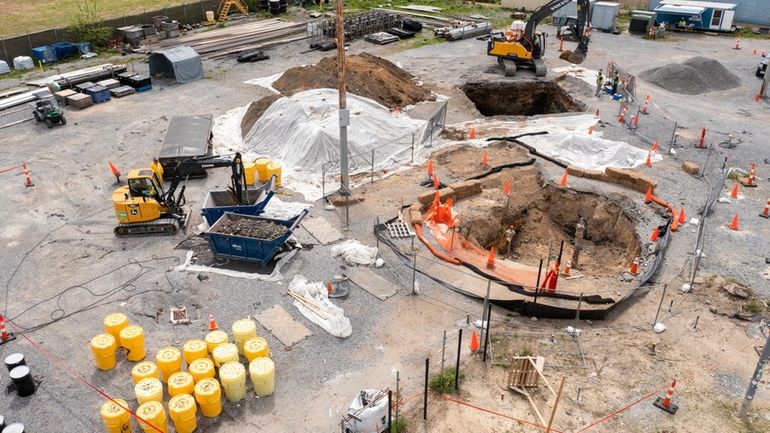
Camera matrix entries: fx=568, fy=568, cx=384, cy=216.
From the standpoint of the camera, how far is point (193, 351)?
538 inches

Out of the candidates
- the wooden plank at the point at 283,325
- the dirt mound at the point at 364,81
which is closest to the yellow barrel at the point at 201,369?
the wooden plank at the point at 283,325

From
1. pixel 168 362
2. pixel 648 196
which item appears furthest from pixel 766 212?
pixel 168 362

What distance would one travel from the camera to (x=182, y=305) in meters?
16.2

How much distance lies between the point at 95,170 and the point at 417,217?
1422 centimetres

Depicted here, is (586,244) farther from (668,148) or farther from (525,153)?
(668,148)

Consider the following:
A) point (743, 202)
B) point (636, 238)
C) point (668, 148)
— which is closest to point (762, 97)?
point (668, 148)

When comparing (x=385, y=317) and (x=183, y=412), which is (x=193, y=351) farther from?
(x=385, y=317)

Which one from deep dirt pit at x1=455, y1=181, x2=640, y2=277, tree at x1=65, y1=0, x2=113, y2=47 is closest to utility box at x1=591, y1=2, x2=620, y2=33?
deep dirt pit at x1=455, y1=181, x2=640, y2=277

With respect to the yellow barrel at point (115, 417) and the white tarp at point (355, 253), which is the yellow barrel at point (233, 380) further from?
the white tarp at point (355, 253)

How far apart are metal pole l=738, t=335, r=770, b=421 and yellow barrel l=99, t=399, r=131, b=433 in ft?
43.2

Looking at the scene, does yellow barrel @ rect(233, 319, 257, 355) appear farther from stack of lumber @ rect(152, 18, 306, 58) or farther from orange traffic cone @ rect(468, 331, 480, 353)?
stack of lumber @ rect(152, 18, 306, 58)

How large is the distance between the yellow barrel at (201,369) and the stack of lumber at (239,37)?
30.5 meters

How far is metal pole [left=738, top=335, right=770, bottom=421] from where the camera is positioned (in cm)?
1169

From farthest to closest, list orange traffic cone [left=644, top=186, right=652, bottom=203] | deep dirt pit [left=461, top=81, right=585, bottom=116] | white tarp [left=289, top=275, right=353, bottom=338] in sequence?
deep dirt pit [left=461, top=81, right=585, bottom=116]
orange traffic cone [left=644, top=186, right=652, bottom=203]
white tarp [left=289, top=275, right=353, bottom=338]
